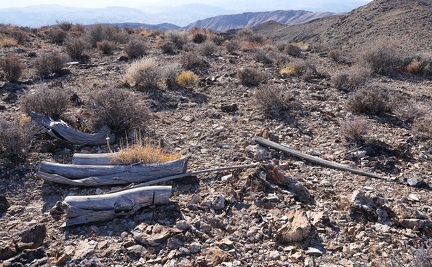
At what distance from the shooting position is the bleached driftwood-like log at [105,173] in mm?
4285

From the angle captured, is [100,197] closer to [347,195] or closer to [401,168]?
[347,195]

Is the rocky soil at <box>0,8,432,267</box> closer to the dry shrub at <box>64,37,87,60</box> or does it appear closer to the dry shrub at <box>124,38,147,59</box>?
the dry shrub at <box>64,37,87,60</box>

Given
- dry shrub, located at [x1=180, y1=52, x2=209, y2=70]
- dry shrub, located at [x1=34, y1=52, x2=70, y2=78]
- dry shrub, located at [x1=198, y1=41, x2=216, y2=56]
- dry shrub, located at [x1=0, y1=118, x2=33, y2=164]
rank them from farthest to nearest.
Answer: dry shrub, located at [x1=198, y1=41, x2=216, y2=56] → dry shrub, located at [x1=180, y1=52, x2=209, y2=70] → dry shrub, located at [x1=34, y1=52, x2=70, y2=78] → dry shrub, located at [x1=0, y1=118, x2=33, y2=164]

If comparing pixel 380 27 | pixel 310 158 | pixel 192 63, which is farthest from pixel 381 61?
pixel 380 27

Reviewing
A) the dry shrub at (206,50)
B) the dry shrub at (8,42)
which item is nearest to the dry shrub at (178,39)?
the dry shrub at (206,50)

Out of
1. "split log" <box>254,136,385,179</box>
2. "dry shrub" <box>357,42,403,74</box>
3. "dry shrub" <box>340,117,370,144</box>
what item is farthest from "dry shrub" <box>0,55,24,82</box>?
"dry shrub" <box>357,42,403,74</box>

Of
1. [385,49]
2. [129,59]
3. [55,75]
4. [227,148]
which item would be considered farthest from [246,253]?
[385,49]

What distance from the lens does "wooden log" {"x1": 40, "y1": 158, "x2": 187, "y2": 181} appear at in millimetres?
4328

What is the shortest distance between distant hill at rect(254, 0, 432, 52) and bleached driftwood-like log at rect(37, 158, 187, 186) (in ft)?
70.0

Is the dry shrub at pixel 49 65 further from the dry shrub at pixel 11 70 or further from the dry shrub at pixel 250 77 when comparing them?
the dry shrub at pixel 250 77

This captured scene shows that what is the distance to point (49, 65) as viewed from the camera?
375 inches

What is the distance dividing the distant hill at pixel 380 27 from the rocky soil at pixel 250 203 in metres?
18.8

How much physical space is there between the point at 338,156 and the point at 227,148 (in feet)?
5.76

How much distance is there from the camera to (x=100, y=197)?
149 inches
